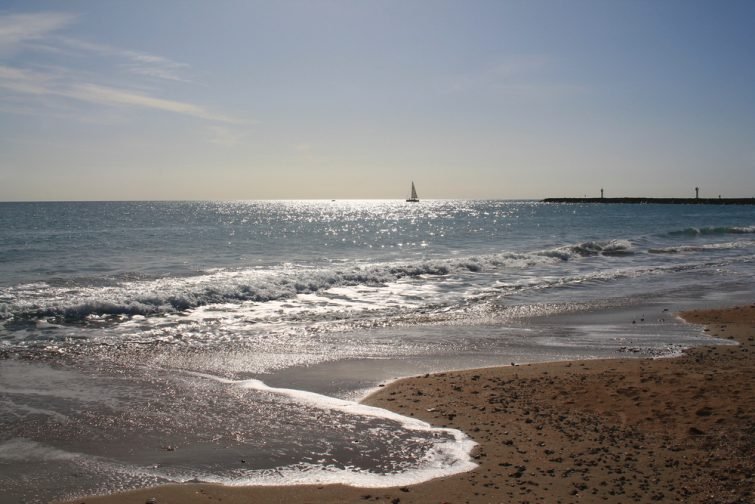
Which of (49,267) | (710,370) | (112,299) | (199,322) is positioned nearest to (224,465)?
(710,370)

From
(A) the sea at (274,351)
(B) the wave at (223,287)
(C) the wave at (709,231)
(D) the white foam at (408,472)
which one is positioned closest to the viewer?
(D) the white foam at (408,472)

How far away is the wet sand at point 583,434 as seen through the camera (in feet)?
19.6

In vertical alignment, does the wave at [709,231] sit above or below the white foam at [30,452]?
above

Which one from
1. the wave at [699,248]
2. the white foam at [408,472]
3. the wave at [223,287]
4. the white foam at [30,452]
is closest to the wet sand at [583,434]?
the white foam at [408,472]

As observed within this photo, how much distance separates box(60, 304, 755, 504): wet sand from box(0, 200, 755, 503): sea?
361mm

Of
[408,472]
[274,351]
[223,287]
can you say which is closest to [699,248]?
[223,287]

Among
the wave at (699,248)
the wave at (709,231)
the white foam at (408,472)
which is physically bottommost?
the white foam at (408,472)

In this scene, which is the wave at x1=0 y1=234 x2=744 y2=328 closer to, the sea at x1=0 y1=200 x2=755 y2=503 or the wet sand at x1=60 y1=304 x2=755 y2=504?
the sea at x1=0 y1=200 x2=755 y2=503

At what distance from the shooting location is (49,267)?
98.1 ft

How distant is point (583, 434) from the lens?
7547 millimetres

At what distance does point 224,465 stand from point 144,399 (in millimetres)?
3057

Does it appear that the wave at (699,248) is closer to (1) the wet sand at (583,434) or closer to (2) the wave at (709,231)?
(2) the wave at (709,231)

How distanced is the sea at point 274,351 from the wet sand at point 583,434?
361 mm

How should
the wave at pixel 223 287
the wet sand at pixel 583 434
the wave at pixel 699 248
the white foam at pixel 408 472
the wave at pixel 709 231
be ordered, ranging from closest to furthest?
the wet sand at pixel 583 434
the white foam at pixel 408 472
the wave at pixel 223 287
the wave at pixel 699 248
the wave at pixel 709 231
